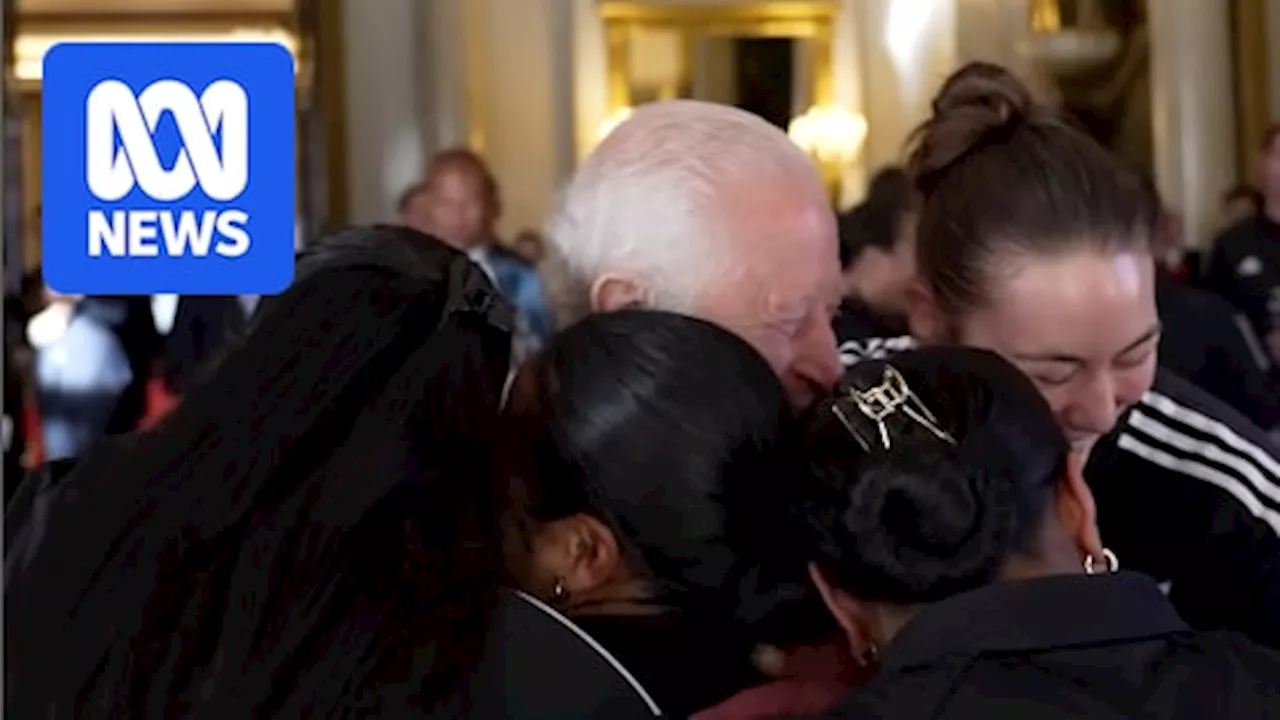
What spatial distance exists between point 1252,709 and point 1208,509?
18.4 inches

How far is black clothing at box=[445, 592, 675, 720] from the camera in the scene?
70 centimetres

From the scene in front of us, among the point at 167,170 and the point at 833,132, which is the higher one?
the point at 833,132

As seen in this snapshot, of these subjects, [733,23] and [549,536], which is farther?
[733,23]

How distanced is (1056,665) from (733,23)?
5.30 m

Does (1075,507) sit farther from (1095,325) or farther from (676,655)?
(1095,325)

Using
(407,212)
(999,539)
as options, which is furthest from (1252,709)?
(407,212)

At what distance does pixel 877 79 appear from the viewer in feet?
18.6

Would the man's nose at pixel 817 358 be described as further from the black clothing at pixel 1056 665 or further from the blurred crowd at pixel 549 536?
the black clothing at pixel 1056 665

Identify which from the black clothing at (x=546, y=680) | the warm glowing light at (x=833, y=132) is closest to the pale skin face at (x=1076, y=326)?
the black clothing at (x=546, y=680)

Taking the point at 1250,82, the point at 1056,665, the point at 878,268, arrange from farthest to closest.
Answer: the point at 1250,82 → the point at 878,268 → the point at 1056,665

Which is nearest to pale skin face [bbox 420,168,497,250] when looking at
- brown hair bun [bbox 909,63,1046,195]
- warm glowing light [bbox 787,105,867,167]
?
brown hair bun [bbox 909,63,1046,195]

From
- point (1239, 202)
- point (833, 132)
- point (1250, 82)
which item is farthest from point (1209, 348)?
point (833, 132)

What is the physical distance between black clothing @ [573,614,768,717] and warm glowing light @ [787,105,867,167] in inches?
195

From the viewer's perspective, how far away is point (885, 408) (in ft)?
2.30
